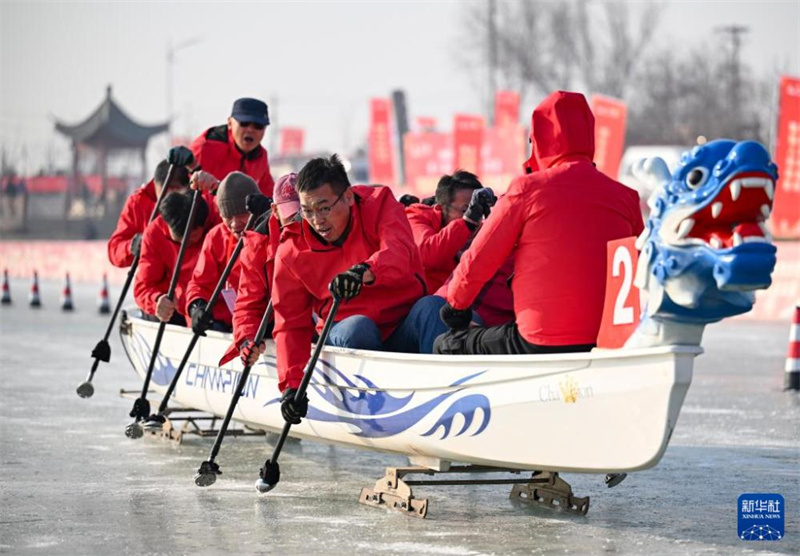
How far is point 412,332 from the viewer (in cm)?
758

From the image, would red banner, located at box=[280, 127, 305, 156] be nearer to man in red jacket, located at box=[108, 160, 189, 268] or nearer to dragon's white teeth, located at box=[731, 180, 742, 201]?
man in red jacket, located at box=[108, 160, 189, 268]

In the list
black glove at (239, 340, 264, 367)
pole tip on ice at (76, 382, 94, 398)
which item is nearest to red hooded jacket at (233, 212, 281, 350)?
black glove at (239, 340, 264, 367)

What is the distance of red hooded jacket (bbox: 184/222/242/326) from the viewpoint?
948cm

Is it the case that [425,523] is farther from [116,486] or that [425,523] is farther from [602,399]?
[116,486]

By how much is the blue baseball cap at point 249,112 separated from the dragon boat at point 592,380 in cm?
338

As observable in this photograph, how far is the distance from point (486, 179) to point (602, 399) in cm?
3629

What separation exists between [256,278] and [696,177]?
328 cm

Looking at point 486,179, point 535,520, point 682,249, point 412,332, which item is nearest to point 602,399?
point 682,249

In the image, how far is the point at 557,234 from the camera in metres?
6.46

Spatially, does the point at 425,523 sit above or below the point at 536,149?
below

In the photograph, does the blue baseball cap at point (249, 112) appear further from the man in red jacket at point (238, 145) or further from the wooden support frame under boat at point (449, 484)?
the wooden support frame under boat at point (449, 484)

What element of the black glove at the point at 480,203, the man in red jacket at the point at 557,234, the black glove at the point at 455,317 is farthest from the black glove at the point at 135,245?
the man in red jacket at the point at 557,234

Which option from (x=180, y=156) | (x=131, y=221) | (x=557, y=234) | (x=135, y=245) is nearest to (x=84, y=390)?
(x=135, y=245)

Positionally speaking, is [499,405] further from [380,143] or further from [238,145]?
[380,143]
